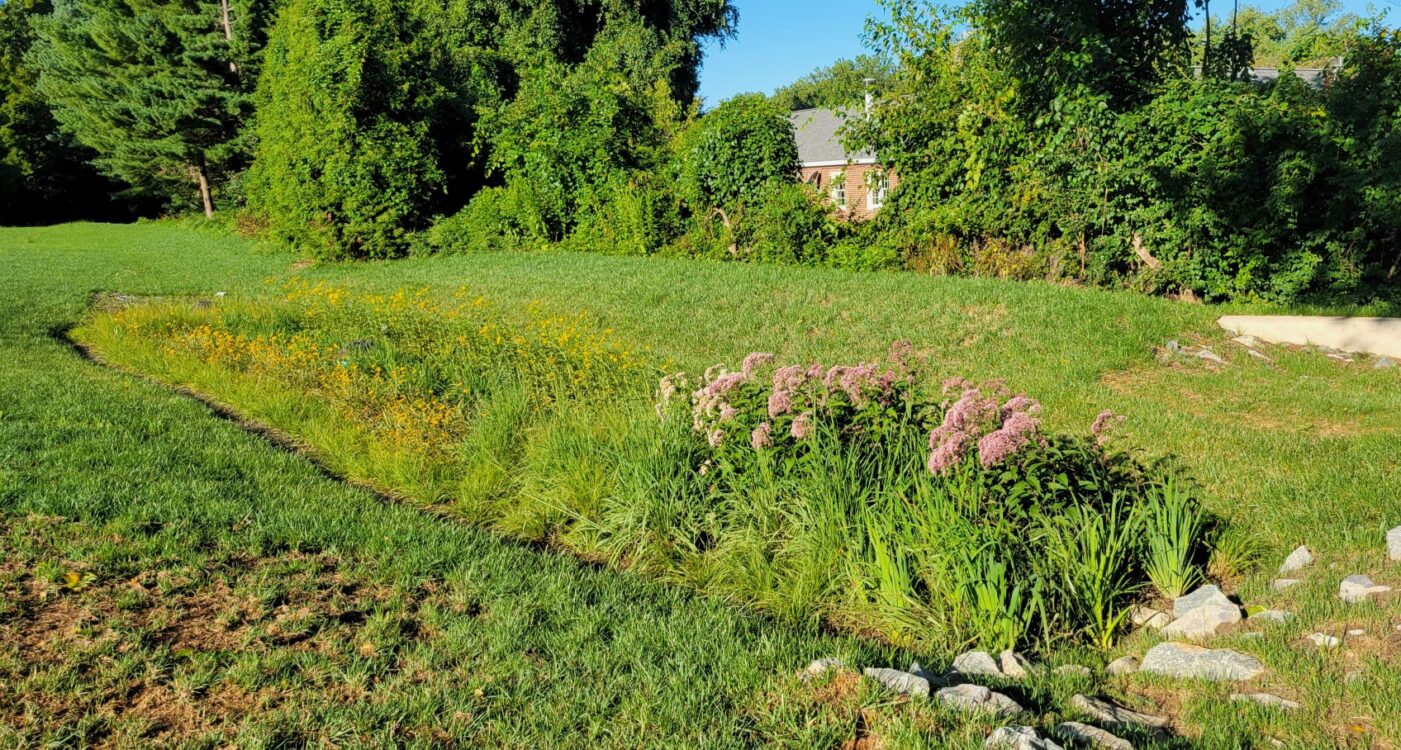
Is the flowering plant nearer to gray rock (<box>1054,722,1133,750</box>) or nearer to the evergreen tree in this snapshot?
gray rock (<box>1054,722,1133,750</box>)

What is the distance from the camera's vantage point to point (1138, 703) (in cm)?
315

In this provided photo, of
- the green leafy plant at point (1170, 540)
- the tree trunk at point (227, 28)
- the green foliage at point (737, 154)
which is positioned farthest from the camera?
the tree trunk at point (227, 28)

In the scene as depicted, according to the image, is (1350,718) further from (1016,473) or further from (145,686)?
(145,686)

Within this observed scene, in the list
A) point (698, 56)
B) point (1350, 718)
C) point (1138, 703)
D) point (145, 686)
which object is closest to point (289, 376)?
point (145, 686)

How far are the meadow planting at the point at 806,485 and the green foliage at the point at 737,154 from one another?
325 inches

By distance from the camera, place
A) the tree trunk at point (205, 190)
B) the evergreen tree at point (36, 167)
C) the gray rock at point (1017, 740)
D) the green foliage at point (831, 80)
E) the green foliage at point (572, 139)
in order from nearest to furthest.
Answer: the gray rock at point (1017, 740) → the green foliage at point (572, 139) → the tree trunk at point (205, 190) → the evergreen tree at point (36, 167) → the green foliage at point (831, 80)

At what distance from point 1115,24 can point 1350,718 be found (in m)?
10.4

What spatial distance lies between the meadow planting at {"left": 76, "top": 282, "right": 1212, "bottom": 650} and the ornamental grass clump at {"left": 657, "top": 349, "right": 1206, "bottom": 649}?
1 cm

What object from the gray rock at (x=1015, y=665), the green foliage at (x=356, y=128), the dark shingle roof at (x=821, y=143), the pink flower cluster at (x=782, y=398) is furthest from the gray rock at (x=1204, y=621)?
the dark shingle roof at (x=821, y=143)

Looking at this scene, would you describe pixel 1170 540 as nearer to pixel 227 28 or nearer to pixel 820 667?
pixel 820 667

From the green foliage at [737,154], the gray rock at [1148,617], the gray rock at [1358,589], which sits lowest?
the gray rock at [1148,617]

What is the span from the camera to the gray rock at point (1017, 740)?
2559 mm

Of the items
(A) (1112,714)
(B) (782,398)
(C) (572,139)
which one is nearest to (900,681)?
(A) (1112,714)

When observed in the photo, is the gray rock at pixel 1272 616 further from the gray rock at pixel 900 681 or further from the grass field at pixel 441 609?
the gray rock at pixel 900 681
